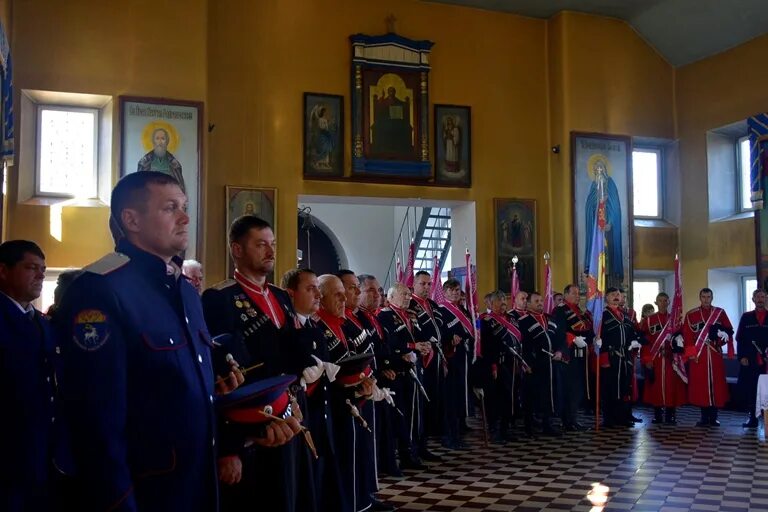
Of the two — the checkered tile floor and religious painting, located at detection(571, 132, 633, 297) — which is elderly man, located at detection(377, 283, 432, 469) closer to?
the checkered tile floor

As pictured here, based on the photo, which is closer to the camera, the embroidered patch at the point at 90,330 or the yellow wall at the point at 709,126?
the embroidered patch at the point at 90,330

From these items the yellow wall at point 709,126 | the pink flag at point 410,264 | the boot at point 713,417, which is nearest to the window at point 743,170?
the yellow wall at point 709,126

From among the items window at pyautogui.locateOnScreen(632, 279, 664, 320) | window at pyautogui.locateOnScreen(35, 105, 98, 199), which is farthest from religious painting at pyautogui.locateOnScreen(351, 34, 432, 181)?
window at pyautogui.locateOnScreen(632, 279, 664, 320)

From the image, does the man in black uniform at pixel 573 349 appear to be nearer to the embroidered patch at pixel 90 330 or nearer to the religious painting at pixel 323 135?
the religious painting at pixel 323 135

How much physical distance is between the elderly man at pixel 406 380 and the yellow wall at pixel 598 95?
7215 mm

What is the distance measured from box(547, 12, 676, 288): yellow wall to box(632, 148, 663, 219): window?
0.62 meters

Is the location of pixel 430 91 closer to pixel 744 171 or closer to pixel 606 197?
pixel 606 197

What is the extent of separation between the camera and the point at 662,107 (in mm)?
15906

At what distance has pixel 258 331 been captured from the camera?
3625 mm

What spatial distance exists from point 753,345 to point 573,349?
2.77 meters

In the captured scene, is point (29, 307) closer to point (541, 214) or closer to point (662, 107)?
point (541, 214)

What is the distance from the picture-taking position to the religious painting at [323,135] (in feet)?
44.7

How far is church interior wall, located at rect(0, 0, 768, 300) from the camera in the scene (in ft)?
39.3

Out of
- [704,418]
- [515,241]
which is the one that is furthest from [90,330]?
[515,241]
